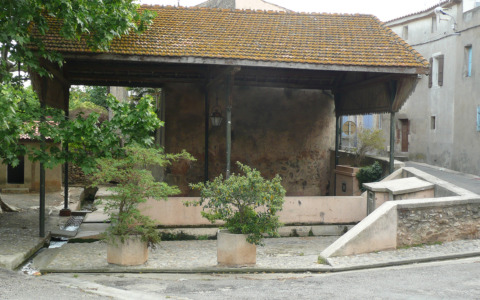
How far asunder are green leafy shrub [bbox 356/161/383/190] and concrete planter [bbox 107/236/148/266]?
7.31 meters

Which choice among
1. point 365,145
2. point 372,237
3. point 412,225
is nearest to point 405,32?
point 365,145

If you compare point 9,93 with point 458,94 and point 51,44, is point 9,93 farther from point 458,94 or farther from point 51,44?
point 458,94

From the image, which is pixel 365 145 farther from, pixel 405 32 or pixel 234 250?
pixel 405 32

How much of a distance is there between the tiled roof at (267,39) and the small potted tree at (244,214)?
3664mm

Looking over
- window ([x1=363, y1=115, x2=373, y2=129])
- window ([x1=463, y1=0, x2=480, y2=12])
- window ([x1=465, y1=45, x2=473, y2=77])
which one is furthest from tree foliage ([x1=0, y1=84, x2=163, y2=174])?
window ([x1=363, y1=115, x2=373, y2=129])

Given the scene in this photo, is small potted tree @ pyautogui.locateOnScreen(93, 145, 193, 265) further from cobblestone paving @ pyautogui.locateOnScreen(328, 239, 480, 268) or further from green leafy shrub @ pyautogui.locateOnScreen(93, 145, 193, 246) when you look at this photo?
cobblestone paving @ pyautogui.locateOnScreen(328, 239, 480, 268)

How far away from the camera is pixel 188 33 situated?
13281mm

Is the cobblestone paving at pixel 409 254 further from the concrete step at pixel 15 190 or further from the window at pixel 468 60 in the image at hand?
the concrete step at pixel 15 190

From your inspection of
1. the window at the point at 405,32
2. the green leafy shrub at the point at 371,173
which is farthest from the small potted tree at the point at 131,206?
the window at the point at 405,32

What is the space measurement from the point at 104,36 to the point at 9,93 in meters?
2.69

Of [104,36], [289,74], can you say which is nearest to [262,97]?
[289,74]

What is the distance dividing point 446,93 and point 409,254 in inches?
659

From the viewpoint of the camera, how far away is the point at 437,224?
10.8 m

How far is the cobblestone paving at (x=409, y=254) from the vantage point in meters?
9.64
